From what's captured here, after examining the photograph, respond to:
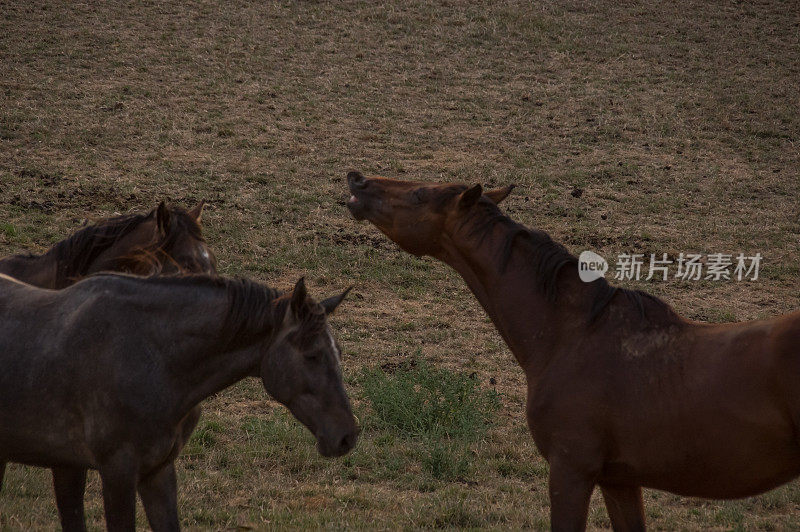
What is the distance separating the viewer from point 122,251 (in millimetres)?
6285

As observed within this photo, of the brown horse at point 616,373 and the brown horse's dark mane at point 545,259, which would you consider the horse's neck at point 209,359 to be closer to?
the brown horse at point 616,373

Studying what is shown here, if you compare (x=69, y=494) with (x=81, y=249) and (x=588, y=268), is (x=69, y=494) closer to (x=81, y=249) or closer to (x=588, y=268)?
(x=81, y=249)

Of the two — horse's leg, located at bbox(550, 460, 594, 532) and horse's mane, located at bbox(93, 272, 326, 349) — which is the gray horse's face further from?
horse's leg, located at bbox(550, 460, 594, 532)

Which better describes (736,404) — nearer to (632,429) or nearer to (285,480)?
(632,429)

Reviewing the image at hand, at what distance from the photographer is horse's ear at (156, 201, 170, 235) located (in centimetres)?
609

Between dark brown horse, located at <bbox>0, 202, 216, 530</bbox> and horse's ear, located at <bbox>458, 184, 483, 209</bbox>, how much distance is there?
1.83 m

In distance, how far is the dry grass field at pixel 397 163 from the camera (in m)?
7.35

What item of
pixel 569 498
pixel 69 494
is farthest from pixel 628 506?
pixel 69 494

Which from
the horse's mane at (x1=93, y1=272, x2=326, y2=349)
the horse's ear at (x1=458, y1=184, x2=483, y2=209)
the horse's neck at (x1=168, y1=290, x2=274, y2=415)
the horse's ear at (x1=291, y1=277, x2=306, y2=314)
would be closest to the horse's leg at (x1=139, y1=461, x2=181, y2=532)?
the horse's neck at (x1=168, y1=290, x2=274, y2=415)

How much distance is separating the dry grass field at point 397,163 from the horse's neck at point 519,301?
71.2 inches

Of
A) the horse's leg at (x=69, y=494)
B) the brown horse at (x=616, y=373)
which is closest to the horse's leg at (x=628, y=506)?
the brown horse at (x=616, y=373)

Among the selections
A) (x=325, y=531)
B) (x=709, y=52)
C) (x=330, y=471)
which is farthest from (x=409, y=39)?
(x=325, y=531)

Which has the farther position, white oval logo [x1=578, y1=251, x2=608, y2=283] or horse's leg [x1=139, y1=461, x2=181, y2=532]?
white oval logo [x1=578, y1=251, x2=608, y2=283]

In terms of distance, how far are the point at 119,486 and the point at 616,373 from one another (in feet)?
8.74
